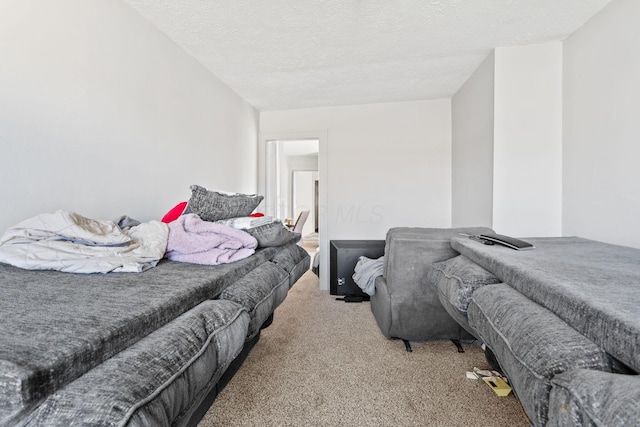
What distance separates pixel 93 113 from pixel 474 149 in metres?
2.81

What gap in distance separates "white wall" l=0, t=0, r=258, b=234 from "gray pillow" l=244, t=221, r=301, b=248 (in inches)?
31.7

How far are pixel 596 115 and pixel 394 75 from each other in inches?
60.3

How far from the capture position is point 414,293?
1.87m

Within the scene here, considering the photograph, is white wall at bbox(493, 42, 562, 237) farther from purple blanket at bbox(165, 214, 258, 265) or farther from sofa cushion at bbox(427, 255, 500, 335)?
purple blanket at bbox(165, 214, 258, 265)

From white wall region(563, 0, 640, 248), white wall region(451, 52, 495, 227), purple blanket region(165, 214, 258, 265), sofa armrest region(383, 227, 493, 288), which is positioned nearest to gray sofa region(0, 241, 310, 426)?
purple blanket region(165, 214, 258, 265)

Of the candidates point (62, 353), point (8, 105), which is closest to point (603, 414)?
point (62, 353)

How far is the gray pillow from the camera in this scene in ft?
4.97

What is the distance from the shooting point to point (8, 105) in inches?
44.3

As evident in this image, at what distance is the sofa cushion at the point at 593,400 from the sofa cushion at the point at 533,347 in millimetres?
64

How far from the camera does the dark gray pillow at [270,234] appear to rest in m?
1.52

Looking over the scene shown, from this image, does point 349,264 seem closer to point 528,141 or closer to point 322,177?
point 322,177

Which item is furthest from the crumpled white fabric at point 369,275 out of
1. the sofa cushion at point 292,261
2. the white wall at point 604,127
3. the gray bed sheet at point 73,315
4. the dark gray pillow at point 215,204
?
the gray bed sheet at point 73,315

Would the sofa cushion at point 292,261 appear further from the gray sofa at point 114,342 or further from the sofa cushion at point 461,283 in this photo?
the sofa cushion at point 461,283

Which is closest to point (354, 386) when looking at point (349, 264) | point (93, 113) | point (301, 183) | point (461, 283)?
point (461, 283)
